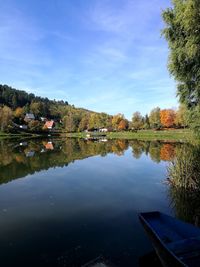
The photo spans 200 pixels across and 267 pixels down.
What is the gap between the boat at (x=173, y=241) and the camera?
7129 millimetres

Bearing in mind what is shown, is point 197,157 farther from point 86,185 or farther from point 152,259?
point 152,259

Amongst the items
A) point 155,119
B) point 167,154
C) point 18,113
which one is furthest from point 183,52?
point 18,113

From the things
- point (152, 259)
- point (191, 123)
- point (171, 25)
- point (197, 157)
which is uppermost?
point (171, 25)

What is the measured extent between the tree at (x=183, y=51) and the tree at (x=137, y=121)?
98.4m

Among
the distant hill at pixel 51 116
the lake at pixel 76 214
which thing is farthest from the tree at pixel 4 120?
the lake at pixel 76 214

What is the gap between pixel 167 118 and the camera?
108250 millimetres

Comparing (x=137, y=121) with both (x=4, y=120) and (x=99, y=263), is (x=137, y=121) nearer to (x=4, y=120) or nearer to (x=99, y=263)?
(x=4, y=120)

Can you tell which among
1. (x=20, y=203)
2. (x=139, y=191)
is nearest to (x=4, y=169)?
(x=20, y=203)

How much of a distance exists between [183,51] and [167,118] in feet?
305

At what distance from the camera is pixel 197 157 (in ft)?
60.4

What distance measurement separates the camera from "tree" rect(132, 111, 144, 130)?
117625 mm

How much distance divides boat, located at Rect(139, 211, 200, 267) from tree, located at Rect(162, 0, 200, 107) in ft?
34.7

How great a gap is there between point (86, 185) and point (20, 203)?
568cm

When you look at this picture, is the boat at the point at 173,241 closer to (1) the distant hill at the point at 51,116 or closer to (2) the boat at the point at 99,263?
(2) the boat at the point at 99,263
